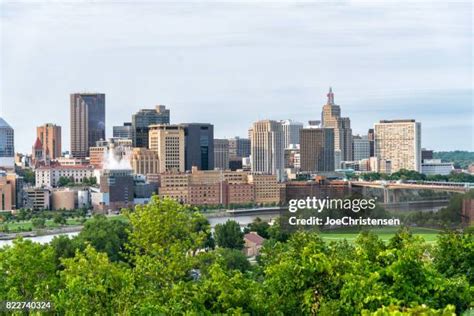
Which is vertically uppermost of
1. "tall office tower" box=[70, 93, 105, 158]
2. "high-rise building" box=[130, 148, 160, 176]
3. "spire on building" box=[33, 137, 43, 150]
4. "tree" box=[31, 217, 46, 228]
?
"tall office tower" box=[70, 93, 105, 158]

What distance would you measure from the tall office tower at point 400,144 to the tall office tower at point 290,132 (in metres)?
2.96

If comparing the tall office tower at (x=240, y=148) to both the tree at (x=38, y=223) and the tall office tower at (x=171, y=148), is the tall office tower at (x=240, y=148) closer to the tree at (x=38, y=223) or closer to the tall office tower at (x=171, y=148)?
the tall office tower at (x=171, y=148)

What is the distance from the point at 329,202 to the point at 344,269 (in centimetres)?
502

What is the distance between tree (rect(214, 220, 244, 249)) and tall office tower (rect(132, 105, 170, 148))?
21.9 metres

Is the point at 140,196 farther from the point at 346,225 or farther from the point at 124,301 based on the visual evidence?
the point at 124,301

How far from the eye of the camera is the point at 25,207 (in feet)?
102

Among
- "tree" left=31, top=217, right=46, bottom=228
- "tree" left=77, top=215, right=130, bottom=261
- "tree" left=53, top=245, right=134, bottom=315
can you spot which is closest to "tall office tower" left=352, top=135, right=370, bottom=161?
"tree" left=31, top=217, right=46, bottom=228

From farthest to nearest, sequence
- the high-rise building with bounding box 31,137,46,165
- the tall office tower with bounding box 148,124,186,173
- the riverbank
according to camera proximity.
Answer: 1. the high-rise building with bounding box 31,137,46,165
2. the tall office tower with bounding box 148,124,186,173
3. the riverbank

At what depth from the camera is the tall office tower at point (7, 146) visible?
37.6m

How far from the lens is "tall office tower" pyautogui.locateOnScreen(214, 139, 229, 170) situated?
3941cm

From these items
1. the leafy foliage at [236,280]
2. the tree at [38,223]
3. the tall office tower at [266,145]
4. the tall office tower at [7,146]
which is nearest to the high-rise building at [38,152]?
the tall office tower at [7,146]

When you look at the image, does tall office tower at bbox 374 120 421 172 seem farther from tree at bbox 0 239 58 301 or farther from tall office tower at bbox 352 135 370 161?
tree at bbox 0 239 58 301

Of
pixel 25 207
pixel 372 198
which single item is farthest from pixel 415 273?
pixel 25 207

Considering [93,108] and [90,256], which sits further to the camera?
[93,108]
